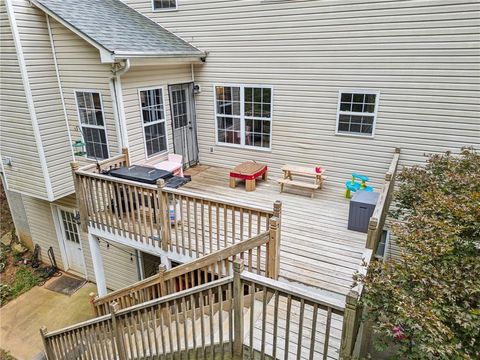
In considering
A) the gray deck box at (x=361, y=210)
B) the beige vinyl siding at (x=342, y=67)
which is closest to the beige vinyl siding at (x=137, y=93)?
the beige vinyl siding at (x=342, y=67)

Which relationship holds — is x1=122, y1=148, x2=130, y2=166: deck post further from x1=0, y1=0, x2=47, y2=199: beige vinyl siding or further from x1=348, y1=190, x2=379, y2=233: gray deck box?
x1=348, y1=190, x2=379, y2=233: gray deck box

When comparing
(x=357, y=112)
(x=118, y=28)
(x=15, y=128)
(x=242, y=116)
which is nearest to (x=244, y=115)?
(x=242, y=116)

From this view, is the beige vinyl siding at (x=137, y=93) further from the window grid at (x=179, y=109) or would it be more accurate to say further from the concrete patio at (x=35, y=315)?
the concrete patio at (x=35, y=315)

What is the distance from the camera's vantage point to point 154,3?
830 centimetres

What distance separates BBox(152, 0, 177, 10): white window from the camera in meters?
8.10

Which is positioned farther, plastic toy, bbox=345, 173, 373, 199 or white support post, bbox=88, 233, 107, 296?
plastic toy, bbox=345, 173, 373, 199

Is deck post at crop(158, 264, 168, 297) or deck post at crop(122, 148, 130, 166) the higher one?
deck post at crop(122, 148, 130, 166)

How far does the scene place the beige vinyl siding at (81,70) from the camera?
6.41 m

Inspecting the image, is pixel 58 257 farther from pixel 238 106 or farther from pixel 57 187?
pixel 238 106

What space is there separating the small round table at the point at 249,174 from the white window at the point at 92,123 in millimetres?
2895

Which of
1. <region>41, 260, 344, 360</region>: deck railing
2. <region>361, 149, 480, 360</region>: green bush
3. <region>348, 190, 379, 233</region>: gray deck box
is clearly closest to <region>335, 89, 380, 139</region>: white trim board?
<region>348, 190, 379, 233</region>: gray deck box

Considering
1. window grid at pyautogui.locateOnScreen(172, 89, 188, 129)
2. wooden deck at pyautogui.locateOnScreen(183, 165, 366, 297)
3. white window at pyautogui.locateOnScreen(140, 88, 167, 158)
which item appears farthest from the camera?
window grid at pyautogui.locateOnScreen(172, 89, 188, 129)

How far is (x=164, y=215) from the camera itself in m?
5.13

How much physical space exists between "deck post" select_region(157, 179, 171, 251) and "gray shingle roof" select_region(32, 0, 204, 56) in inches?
107
